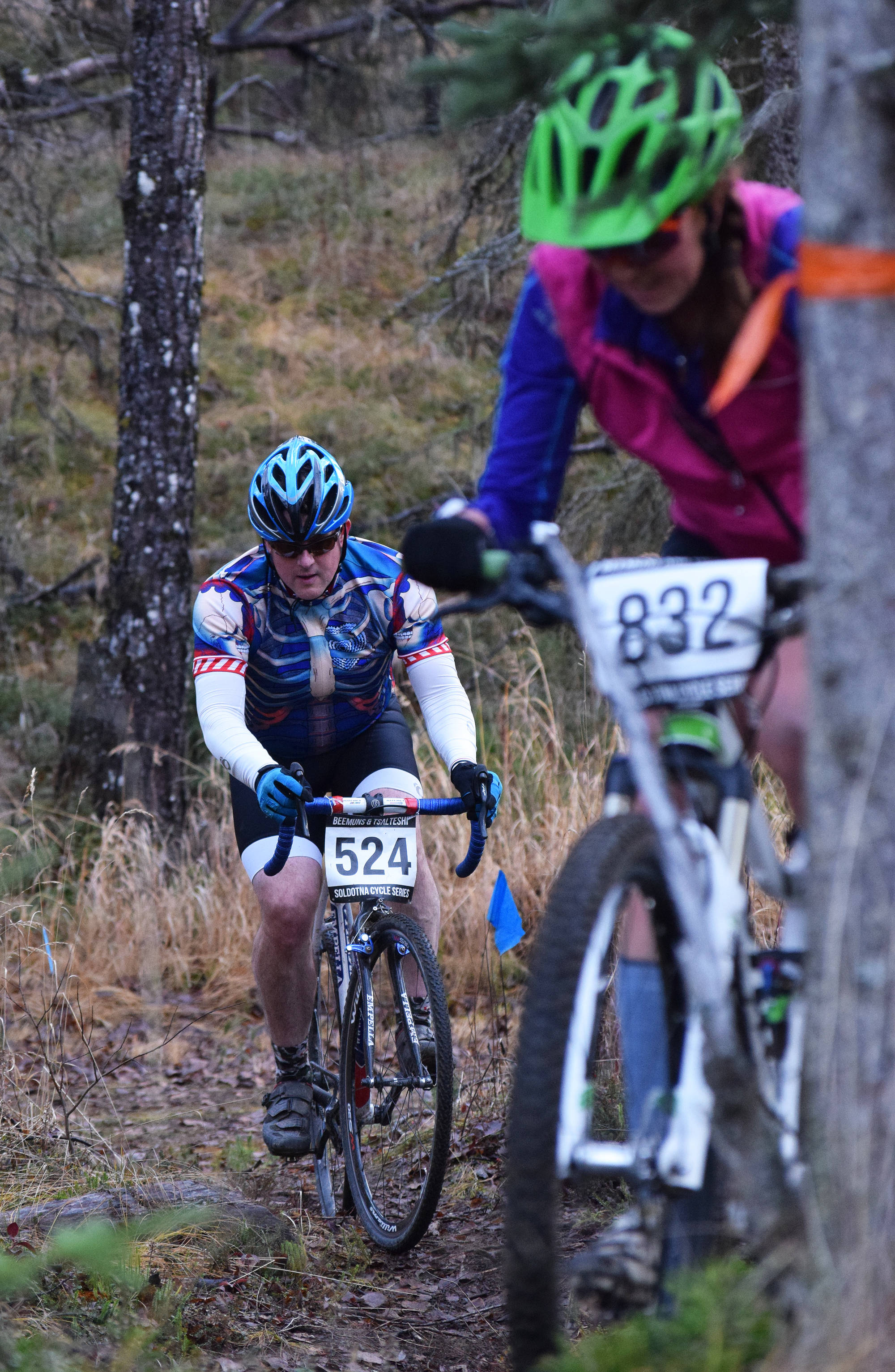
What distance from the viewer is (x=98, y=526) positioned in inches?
506

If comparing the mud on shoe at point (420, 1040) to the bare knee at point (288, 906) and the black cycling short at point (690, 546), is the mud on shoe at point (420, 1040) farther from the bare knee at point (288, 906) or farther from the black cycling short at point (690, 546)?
the black cycling short at point (690, 546)

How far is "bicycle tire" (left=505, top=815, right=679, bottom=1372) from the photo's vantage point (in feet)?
5.88

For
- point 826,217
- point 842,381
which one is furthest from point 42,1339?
point 826,217

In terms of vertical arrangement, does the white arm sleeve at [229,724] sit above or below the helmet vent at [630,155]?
below

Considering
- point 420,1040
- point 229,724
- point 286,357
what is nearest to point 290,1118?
point 420,1040

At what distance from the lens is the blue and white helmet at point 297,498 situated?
388 centimetres

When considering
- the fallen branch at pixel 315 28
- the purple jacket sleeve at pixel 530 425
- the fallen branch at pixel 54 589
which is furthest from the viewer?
the fallen branch at pixel 54 589

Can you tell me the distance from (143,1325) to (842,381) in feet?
7.50

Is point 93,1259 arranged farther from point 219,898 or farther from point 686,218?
point 219,898

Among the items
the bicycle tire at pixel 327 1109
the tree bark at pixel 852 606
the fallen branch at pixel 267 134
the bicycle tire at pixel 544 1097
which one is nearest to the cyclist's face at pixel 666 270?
the tree bark at pixel 852 606

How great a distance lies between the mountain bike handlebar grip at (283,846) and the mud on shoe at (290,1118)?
83cm

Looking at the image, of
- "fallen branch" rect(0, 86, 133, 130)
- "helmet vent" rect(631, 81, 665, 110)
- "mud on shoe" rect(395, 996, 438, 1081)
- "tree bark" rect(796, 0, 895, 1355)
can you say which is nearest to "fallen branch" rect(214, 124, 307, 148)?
"fallen branch" rect(0, 86, 133, 130)

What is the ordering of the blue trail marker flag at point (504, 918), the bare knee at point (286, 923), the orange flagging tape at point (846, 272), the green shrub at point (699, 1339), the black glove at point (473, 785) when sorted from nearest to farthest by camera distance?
the green shrub at point (699, 1339) → the orange flagging tape at point (846, 272) → the blue trail marker flag at point (504, 918) → the black glove at point (473, 785) → the bare knee at point (286, 923)

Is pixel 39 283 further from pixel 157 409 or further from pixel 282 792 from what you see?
pixel 282 792
